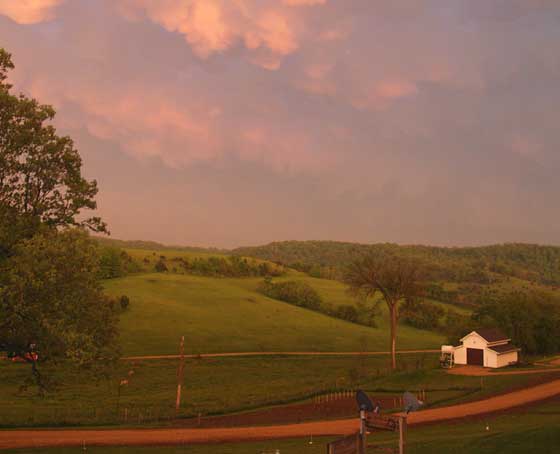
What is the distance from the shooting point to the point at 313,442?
26781 mm

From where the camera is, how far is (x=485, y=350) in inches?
2339

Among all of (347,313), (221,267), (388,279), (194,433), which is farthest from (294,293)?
A: (194,433)

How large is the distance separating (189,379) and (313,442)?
1458 inches

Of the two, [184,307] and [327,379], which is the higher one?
[184,307]

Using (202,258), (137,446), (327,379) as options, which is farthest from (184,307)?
(137,446)

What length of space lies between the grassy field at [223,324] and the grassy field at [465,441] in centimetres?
5245

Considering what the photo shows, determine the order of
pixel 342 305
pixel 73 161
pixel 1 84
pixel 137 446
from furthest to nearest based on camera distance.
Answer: pixel 342 305 → pixel 137 446 → pixel 73 161 → pixel 1 84

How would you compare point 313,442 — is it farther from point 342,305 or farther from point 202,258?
point 202,258

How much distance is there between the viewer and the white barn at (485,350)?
58.9 metres

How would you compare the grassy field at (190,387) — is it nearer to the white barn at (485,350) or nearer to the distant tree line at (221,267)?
the white barn at (485,350)

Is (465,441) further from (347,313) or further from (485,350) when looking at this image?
(347,313)

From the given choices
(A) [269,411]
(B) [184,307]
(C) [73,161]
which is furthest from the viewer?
(B) [184,307]

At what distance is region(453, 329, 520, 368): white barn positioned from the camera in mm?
58866

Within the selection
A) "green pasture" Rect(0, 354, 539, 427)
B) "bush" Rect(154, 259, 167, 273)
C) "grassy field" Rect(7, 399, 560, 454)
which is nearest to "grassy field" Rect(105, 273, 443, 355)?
"green pasture" Rect(0, 354, 539, 427)
